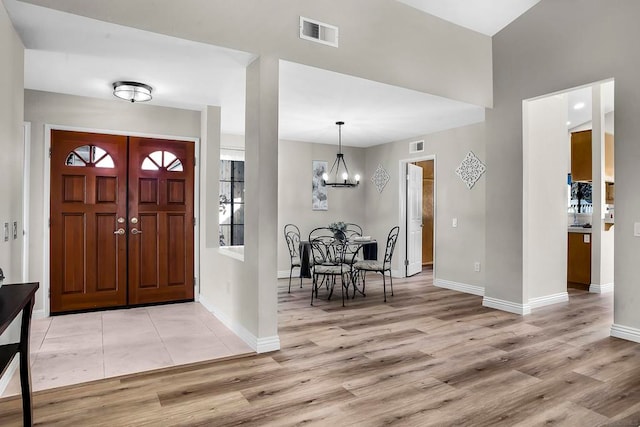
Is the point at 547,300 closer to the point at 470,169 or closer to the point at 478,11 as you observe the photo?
the point at 470,169

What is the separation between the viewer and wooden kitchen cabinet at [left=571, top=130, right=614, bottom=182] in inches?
252

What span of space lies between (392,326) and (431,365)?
3.44 feet

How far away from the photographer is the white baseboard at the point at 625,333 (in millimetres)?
3615

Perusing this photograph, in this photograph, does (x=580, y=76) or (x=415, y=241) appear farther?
(x=415, y=241)

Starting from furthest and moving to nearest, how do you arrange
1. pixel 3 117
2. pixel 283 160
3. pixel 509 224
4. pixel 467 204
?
pixel 283 160 < pixel 467 204 < pixel 509 224 < pixel 3 117

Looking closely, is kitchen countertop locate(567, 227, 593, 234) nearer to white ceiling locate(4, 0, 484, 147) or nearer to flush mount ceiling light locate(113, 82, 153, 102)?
white ceiling locate(4, 0, 484, 147)

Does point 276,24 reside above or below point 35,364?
above

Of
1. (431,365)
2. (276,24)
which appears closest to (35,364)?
(431,365)

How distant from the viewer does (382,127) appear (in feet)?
19.7

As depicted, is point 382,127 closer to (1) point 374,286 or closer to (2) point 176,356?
(1) point 374,286

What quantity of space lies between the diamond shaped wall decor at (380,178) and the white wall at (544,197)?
2765mm

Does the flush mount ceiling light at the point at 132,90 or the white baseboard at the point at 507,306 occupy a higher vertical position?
the flush mount ceiling light at the point at 132,90

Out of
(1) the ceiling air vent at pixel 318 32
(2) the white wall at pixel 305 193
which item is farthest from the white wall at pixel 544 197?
(2) the white wall at pixel 305 193

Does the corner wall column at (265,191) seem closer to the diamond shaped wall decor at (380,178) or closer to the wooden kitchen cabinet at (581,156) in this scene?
the diamond shaped wall decor at (380,178)
